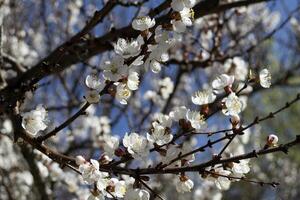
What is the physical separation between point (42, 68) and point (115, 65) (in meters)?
0.32

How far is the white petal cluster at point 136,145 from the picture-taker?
224cm

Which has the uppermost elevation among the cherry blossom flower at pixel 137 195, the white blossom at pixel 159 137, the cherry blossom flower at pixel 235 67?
the cherry blossom flower at pixel 235 67

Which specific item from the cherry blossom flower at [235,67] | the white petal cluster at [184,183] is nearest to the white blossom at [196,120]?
the white petal cluster at [184,183]

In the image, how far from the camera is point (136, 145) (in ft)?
7.40

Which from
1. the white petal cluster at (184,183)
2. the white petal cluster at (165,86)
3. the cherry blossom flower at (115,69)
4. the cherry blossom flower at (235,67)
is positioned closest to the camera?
the cherry blossom flower at (115,69)

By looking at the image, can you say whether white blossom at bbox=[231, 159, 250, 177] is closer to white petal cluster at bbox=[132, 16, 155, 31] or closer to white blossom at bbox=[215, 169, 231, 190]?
white blossom at bbox=[215, 169, 231, 190]

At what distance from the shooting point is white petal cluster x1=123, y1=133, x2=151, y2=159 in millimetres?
2244

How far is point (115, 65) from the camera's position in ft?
6.82

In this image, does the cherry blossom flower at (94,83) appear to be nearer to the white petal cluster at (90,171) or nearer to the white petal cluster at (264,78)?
the white petal cluster at (90,171)

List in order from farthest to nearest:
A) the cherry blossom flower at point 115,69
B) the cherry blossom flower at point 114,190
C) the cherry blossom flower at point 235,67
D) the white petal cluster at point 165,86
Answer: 1. the white petal cluster at point 165,86
2. the cherry blossom flower at point 235,67
3. the cherry blossom flower at point 114,190
4. the cherry blossom flower at point 115,69

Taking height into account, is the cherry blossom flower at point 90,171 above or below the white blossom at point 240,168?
below

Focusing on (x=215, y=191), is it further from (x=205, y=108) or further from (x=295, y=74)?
(x=205, y=108)

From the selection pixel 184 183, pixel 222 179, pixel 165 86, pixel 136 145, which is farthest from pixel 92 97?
pixel 165 86

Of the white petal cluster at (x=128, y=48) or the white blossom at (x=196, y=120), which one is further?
the white blossom at (x=196, y=120)
